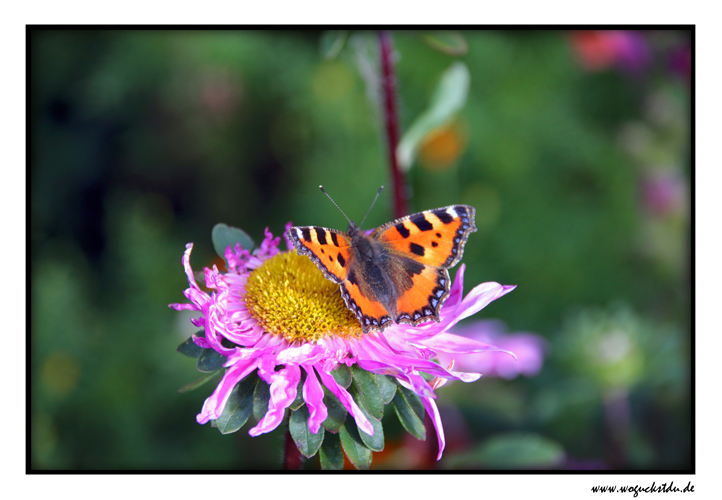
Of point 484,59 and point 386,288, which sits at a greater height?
point 484,59

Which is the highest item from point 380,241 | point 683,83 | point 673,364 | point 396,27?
point 683,83

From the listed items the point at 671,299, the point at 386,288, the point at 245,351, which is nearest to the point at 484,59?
the point at 671,299

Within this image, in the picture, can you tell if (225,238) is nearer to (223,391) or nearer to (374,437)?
(223,391)

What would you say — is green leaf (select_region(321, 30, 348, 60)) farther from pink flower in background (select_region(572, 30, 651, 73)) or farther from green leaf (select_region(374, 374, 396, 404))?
pink flower in background (select_region(572, 30, 651, 73))

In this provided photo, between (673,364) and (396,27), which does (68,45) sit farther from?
(673,364)

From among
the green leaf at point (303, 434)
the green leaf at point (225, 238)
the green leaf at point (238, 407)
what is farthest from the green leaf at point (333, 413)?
the green leaf at point (225, 238)

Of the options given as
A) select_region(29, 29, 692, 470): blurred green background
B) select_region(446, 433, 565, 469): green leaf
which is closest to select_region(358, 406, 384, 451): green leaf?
select_region(446, 433, 565, 469): green leaf

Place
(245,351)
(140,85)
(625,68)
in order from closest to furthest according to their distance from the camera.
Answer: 1. (245,351)
2. (625,68)
3. (140,85)

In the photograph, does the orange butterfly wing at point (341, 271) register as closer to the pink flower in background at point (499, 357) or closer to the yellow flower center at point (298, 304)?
the yellow flower center at point (298, 304)
